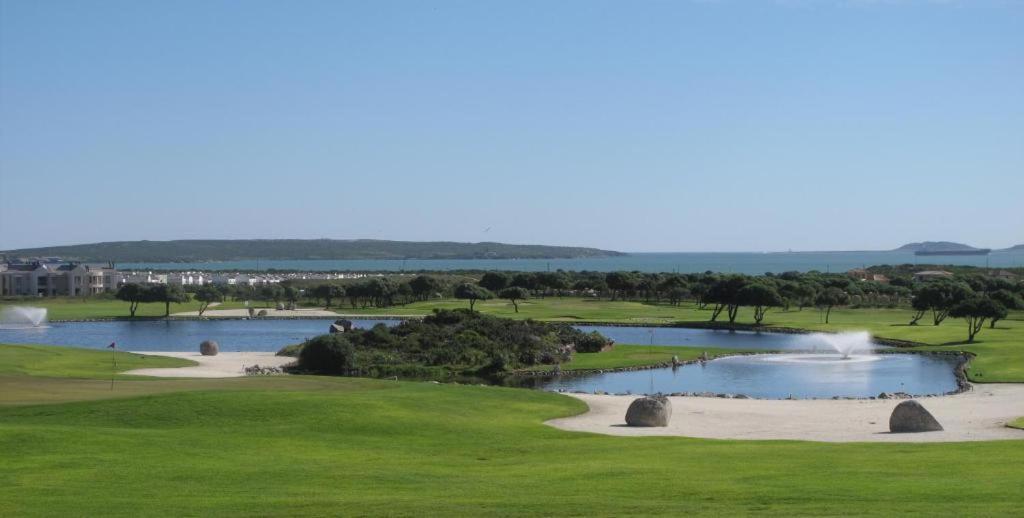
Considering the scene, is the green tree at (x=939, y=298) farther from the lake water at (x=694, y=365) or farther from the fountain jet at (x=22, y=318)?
A: the fountain jet at (x=22, y=318)

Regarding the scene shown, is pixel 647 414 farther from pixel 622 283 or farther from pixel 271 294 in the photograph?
pixel 271 294

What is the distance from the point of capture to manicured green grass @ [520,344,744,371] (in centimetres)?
6231

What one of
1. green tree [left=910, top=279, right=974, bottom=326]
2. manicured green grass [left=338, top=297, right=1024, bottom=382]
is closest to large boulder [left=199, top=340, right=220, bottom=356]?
manicured green grass [left=338, top=297, right=1024, bottom=382]

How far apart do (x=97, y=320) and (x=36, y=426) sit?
84.4m

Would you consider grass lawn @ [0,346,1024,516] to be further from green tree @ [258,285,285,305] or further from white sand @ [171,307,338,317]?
green tree @ [258,285,285,305]

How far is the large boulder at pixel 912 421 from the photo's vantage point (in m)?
31.2

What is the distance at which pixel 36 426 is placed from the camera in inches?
1068

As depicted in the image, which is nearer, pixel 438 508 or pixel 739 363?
pixel 438 508

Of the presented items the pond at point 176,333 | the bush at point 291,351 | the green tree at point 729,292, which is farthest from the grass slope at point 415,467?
the green tree at point 729,292

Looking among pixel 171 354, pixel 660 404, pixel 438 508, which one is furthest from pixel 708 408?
pixel 171 354

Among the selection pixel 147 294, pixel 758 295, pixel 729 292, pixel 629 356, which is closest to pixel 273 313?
pixel 147 294

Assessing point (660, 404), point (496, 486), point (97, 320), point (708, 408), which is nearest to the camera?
point (496, 486)

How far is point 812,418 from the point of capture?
36469 millimetres

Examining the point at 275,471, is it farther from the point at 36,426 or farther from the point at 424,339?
the point at 424,339
